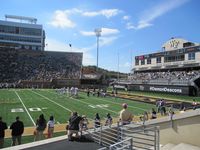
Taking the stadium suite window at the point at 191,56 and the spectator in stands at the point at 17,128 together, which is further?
the stadium suite window at the point at 191,56

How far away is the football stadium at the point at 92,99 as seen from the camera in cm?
1224

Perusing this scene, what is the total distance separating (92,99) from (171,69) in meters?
32.8

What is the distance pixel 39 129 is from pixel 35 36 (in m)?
99.6

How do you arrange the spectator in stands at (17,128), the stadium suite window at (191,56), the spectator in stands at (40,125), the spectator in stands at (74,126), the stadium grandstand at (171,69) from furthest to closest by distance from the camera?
the stadium suite window at (191,56) < the stadium grandstand at (171,69) < the spectator in stands at (40,125) < the spectator in stands at (17,128) < the spectator in stands at (74,126)

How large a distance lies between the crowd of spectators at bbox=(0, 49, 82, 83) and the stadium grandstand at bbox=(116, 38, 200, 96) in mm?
20169

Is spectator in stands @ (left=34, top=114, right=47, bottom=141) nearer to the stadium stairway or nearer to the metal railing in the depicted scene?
the metal railing

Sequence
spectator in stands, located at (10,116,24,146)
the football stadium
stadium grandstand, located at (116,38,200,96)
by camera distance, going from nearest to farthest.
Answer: the football stadium → spectator in stands, located at (10,116,24,146) → stadium grandstand, located at (116,38,200,96)

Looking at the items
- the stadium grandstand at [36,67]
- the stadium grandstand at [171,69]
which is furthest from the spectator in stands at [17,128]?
the stadium grandstand at [36,67]

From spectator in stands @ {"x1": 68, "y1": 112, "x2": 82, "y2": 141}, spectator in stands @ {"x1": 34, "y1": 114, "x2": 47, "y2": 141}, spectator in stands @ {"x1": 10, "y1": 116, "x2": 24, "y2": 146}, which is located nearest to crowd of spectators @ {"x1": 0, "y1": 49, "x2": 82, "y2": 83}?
spectator in stands @ {"x1": 34, "y1": 114, "x2": 47, "y2": 141}

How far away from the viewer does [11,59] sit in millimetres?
89938

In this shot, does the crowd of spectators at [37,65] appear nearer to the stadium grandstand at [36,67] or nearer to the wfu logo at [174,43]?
the stadium grandstand at [36,67]

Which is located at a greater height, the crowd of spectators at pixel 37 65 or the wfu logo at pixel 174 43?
the wfu logo at pixel 174 43

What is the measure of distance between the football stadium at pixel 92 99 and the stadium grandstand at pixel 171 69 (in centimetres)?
16

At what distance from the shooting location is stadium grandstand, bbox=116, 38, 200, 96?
4960cm
